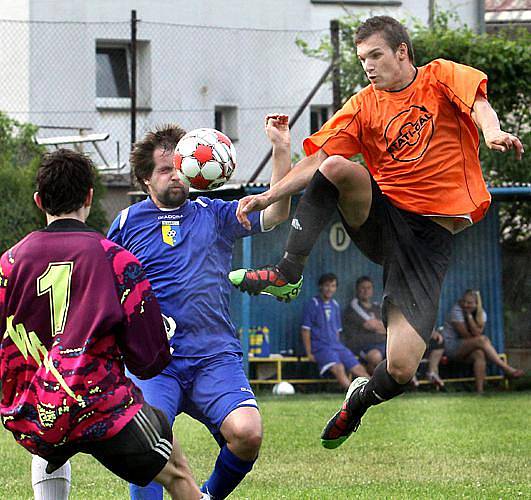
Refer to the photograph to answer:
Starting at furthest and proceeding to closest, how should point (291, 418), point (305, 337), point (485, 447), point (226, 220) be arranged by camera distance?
point (305, 337)
point (291, 418)
point (485, 447)
point (226, 220)

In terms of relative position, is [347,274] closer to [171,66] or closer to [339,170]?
[171,66]

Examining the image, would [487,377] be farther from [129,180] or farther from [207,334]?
[207,334]

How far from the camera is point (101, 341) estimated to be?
4652 mm

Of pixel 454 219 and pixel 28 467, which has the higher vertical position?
pixel 454 219

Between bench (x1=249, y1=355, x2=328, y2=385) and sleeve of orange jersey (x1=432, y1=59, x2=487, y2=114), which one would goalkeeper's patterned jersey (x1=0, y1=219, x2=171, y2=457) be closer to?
sleeve of orange jersey (x1=432, y1=59, x2=487, y2=114)

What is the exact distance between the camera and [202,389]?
5859 millimetres

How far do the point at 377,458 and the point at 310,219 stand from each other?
350cm

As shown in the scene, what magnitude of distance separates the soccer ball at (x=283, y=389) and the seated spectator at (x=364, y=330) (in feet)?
2.88

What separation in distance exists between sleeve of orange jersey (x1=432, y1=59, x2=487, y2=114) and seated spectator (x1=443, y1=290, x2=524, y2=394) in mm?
8570

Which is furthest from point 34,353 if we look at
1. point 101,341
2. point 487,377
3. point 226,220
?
point 487,377

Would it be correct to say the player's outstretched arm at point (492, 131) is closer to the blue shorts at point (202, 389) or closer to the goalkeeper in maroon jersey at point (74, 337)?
the blue shorts at point (202, 389)

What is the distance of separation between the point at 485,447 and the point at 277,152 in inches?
168

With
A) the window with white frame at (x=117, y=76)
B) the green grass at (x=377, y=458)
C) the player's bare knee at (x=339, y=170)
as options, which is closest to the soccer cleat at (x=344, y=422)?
the green grass at (x=377, y=458)

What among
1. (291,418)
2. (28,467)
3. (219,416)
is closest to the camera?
(219,416)
